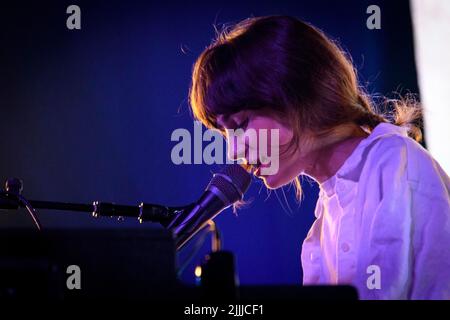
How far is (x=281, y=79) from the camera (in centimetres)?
155

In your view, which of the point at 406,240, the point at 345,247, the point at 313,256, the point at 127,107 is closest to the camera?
the point at 406,240

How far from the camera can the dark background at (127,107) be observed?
2414 millimetres

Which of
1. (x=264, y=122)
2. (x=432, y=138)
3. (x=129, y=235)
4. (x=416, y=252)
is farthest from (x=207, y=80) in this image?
(x=432, y=138)

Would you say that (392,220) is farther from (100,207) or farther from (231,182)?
(100,207)

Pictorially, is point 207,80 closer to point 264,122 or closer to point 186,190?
point 264,122

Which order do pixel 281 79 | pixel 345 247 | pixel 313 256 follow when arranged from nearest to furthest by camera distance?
pixel 345 247
pixel 281 79
pixel 313 256

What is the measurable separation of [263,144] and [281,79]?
6.7 inches

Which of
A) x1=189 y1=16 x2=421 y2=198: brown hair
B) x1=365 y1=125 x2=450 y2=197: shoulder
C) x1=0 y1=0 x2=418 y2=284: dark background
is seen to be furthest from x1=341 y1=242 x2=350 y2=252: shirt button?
x1=0 y1=0 x2=418 y2=284: dark background

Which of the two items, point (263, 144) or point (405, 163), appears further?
point (263, 144)

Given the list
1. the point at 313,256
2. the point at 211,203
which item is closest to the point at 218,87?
the point at 211,203

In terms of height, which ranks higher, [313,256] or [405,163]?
[405,163]

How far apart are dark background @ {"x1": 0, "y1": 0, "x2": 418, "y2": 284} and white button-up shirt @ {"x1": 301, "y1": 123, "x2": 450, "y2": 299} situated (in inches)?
36.8

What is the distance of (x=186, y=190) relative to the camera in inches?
95.6
